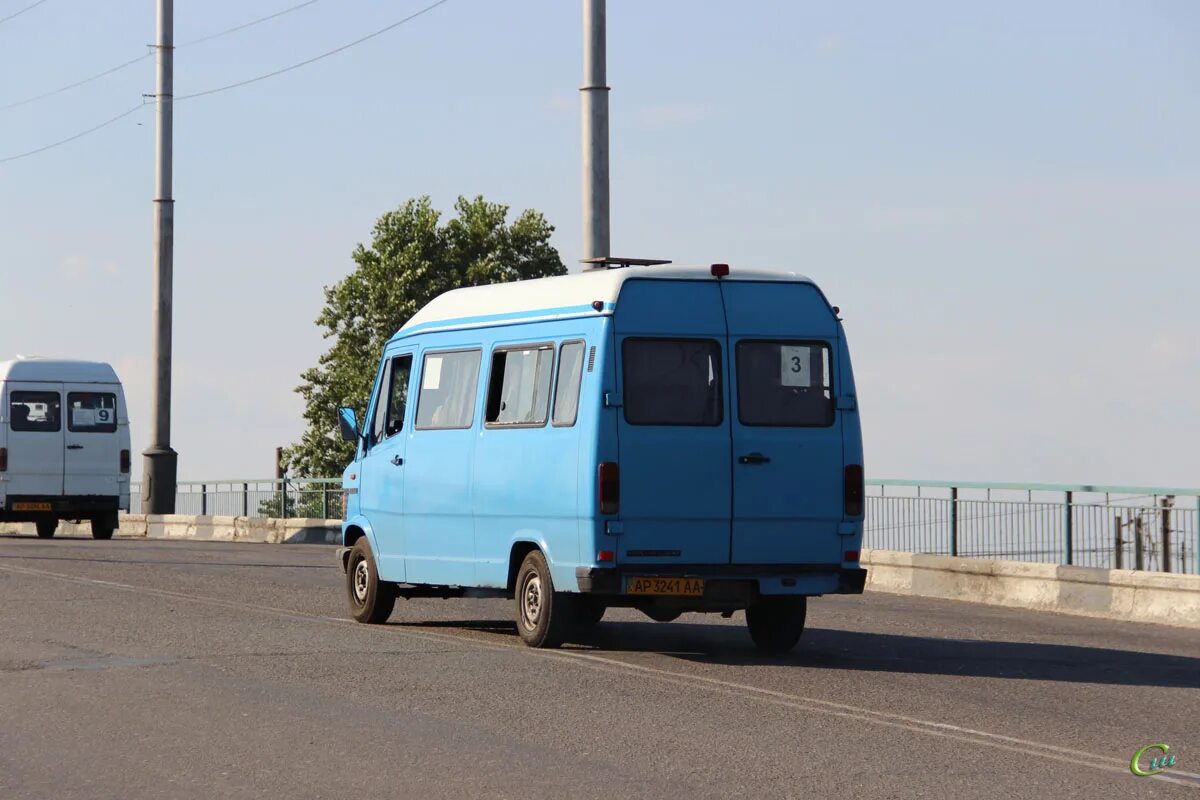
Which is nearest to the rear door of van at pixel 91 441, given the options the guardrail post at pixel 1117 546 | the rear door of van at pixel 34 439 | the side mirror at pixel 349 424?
the rear door of van at pixel 34 439

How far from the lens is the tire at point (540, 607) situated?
12719 mm

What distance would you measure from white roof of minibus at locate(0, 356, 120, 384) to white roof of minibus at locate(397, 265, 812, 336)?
20.3 meters

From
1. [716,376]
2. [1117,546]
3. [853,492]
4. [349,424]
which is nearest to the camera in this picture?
[716,376]

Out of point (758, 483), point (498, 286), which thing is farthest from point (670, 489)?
point (498, 286)

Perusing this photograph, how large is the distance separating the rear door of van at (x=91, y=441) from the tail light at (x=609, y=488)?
74.9 feet

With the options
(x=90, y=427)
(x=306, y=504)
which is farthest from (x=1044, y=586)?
(x=90, y=427)

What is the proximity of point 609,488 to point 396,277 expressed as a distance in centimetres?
5358

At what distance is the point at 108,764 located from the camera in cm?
838

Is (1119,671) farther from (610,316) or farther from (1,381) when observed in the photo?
(1,381)

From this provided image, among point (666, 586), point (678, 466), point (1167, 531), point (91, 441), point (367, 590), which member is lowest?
point (367, 590)

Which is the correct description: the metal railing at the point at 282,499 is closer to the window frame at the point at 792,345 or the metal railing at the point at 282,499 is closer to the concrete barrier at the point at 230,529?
the concrete barrier at the point at 230,529

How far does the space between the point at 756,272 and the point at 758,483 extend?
1.43 meters

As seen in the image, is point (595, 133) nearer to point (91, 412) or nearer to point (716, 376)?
point (716, 376)

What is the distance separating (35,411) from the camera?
108ft
